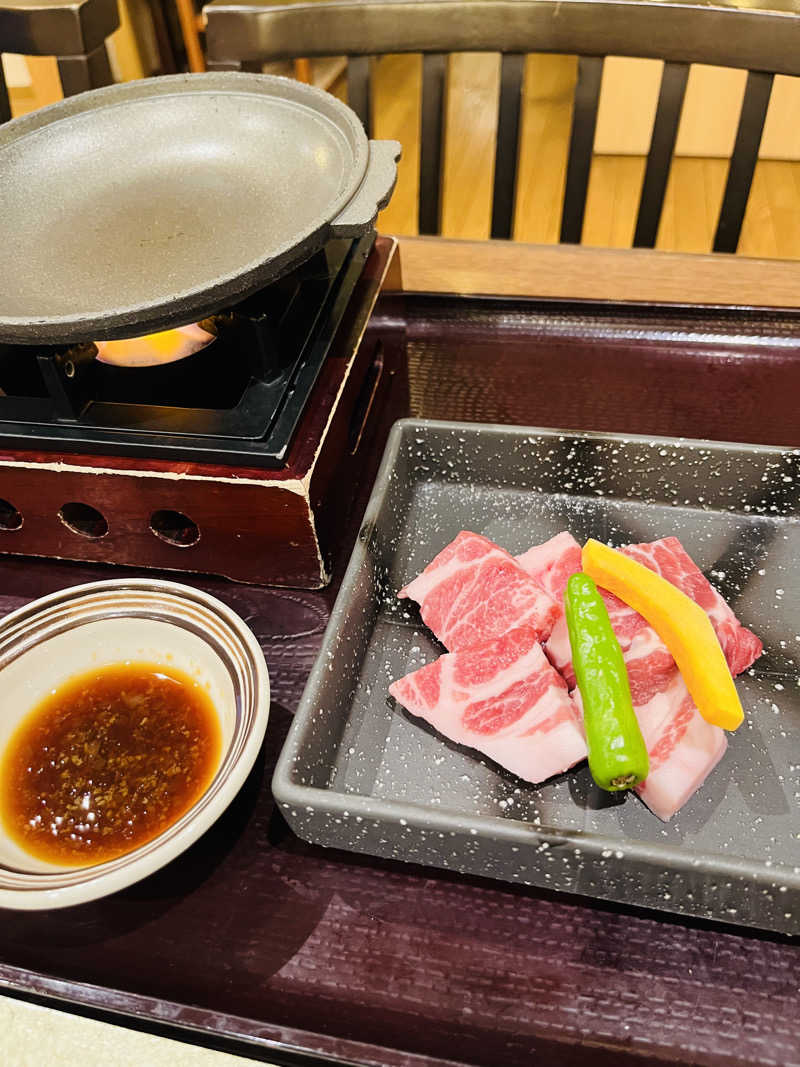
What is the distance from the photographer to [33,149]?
1.29 m

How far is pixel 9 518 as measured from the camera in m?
1.24

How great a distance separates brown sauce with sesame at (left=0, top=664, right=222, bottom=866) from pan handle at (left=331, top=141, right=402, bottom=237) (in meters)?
0.60

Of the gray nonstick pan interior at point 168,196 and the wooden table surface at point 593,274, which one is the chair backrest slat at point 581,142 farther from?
the gray nonstick pan interior at point 168,196

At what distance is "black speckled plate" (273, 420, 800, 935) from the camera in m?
0.81

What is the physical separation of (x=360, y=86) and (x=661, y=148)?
0.70 m

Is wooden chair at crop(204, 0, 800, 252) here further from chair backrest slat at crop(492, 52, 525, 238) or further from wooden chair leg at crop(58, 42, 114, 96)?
wooden chair leg at crop(58, 42, 114, 96)

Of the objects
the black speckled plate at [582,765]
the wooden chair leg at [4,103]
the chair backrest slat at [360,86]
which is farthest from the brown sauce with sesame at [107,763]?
the wooden chair leg at [4,103]

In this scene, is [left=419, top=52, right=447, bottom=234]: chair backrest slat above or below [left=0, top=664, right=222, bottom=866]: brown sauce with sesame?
above

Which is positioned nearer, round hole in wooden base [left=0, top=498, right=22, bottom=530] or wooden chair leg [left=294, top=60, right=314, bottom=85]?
round hole in wooden base [left=0, top=498, right=22, bottom=530]

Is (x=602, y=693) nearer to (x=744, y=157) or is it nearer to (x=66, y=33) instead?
(x=744, y=157)

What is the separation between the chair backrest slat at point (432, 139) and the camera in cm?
180

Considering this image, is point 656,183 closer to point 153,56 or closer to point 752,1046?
point 752,1046

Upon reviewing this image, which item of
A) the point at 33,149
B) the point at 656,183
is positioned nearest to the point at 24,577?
the point at 33,149

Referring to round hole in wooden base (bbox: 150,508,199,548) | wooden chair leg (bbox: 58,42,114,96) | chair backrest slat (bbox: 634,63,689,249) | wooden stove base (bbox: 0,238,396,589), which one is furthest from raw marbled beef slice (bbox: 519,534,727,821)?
wooden chair leg (bbox: 58,42,114,96)
